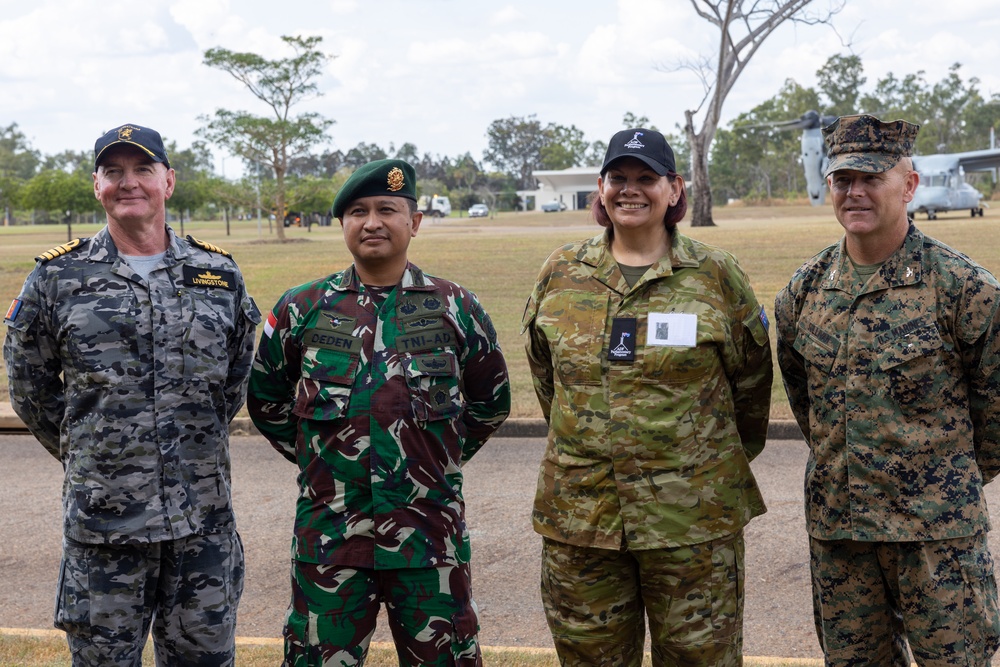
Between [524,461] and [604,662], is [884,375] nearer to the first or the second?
[604,662]

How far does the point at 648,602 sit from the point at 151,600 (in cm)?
156

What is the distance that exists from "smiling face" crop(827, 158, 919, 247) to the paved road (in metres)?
2.00

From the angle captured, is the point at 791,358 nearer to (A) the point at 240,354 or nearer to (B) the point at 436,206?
(A) the point at 240,354

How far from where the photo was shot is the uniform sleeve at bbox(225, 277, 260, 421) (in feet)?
11.5

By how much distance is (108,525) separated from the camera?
310 cm

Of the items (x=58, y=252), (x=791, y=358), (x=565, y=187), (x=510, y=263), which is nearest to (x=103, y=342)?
(x=58, y=252)

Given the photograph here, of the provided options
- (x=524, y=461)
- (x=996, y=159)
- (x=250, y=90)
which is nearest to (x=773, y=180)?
(x=996, y=159)

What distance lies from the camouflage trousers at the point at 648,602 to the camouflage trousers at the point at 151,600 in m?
1.04

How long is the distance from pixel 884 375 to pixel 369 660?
90.0 inches

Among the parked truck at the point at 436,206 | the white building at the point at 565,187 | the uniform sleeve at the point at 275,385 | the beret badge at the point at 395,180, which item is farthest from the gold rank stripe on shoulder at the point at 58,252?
the white building at the point at 565,187

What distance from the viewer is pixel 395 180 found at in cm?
320

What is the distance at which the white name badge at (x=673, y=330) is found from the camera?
3051 millimetres

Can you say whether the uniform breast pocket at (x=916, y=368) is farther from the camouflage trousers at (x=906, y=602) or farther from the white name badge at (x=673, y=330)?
the white name badge at (x=673, y=330)

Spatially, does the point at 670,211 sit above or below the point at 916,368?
above
